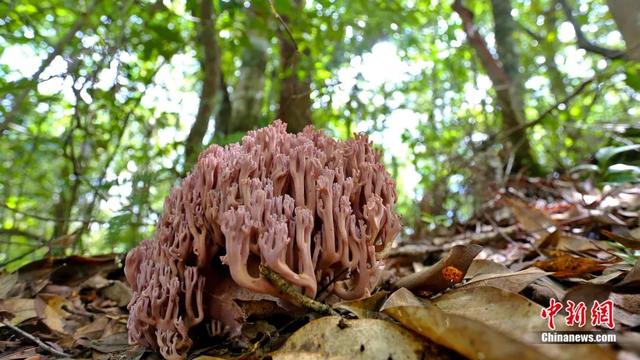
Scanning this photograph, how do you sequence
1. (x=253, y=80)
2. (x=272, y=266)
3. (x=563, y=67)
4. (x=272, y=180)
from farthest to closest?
1. (x=563, y=67)
2. (x=253, y=80)
3. (x=272, y=180)
4. (x=272, y=266)

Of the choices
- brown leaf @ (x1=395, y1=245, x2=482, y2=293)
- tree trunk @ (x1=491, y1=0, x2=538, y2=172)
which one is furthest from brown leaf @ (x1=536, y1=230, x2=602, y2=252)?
tree trunk @ (x1=491, y1=0, x2=538, y2=172)

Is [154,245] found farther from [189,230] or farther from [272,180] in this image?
[272,180]

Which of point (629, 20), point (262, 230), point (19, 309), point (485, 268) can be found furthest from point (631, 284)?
point (19, 309)

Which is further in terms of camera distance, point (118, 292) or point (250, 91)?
point (250, 91)

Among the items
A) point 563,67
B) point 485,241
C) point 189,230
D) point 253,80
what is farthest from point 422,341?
point 563,67

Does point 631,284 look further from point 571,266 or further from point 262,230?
point 262,230

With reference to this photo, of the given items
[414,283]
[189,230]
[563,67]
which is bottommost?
[414,283]

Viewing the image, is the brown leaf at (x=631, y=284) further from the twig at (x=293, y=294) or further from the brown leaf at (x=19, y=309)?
the brown leaf at (x=19, y=309)
